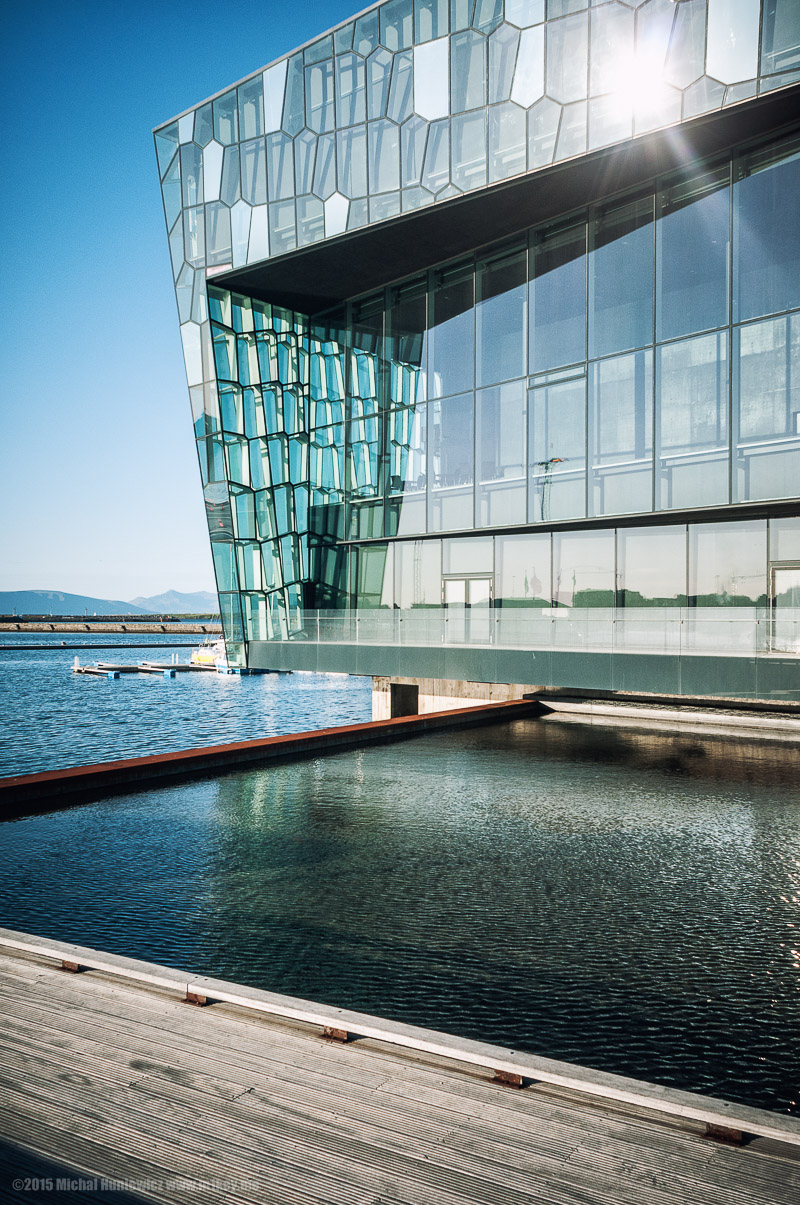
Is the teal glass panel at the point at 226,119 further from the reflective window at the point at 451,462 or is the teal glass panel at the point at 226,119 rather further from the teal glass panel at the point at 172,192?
the reflective window at the point at 451,462

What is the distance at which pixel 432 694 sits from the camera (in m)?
25.8

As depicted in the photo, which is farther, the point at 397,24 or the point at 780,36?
the point at 397,24

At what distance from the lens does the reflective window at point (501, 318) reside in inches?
861

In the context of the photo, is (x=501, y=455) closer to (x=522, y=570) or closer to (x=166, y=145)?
(x=522, y=570)

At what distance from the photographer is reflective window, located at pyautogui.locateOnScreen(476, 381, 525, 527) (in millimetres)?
21719

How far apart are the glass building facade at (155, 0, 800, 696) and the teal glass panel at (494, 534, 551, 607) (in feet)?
0.23

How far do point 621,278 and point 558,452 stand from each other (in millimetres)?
4172

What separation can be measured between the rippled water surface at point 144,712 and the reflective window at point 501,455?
10.2m

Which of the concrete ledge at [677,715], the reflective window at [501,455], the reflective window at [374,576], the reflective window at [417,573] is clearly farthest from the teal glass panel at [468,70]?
the concrete ledge at [677,715]

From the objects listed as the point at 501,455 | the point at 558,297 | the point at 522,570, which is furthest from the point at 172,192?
the point at 522,570

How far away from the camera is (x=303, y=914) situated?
7.24m

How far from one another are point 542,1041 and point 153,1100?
227 cm

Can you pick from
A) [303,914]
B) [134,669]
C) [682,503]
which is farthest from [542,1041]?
[134,669]

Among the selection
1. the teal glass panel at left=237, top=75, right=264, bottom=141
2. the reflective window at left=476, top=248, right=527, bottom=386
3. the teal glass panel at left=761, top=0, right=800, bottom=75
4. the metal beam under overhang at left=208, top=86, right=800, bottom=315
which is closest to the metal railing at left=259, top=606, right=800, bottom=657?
the reflective window at left=476, top=248, right=527, bottom=386
